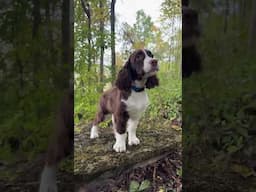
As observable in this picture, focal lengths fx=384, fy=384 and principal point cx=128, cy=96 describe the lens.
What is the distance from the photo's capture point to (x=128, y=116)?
2023mm

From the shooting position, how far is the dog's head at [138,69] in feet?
6.39

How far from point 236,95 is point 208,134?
0.88 ft

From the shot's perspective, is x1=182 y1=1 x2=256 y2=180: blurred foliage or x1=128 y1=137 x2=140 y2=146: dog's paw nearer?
x1=128 y1=137 x2=140 y2=146: dog's paw

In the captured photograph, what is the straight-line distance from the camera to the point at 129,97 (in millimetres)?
2002

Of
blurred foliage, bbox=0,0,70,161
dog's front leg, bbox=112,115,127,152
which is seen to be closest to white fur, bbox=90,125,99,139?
dog's front leg, bbox=112,115,127,152

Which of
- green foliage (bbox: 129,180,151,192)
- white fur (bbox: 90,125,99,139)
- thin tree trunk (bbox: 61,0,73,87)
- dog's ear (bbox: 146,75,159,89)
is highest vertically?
thin tree trunk (bbox: 61,0,73,87)

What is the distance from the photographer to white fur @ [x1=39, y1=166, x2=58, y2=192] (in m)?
2.03

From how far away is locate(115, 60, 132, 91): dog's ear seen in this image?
196cm

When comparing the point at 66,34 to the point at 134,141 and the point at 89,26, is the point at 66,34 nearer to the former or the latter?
the point at 89,26

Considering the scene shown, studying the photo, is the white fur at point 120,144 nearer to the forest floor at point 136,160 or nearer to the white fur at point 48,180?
the forest floor at point 136,160

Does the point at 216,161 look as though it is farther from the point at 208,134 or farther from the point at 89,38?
the point at 89,38

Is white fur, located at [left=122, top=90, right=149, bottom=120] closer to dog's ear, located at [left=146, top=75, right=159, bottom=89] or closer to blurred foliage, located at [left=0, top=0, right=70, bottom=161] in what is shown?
dog's ear, located at [left=146, top=75, right=159, bottom=89]

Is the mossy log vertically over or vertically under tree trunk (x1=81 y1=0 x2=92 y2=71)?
under

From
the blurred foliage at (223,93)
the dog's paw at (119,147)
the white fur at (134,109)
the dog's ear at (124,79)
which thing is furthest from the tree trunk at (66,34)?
the blurred foliage at (223,93)
